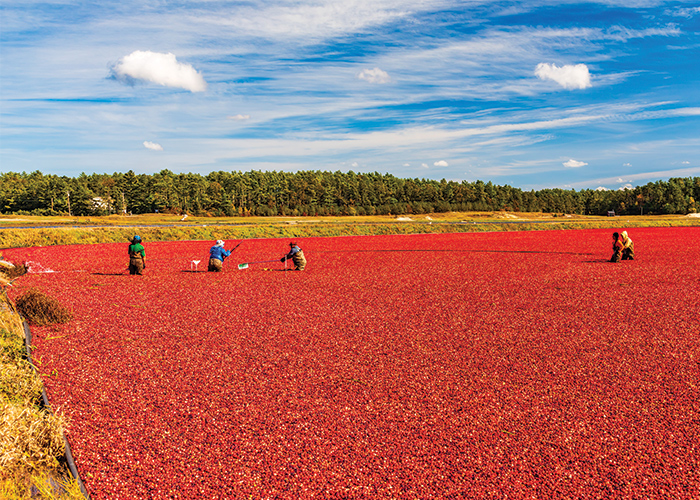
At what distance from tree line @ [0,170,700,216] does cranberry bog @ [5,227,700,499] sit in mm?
101622

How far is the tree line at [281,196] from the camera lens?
356 feet

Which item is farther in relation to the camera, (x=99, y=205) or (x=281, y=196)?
(x=281, y=196)

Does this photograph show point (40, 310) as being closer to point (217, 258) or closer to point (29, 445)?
point (29, 445)

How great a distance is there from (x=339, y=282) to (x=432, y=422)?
12.1 m

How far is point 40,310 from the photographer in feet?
37.0

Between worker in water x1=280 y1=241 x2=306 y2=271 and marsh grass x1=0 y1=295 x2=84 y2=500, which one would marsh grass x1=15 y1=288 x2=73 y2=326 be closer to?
marsh grass x1=0 y1=295 x2=84 y2=500

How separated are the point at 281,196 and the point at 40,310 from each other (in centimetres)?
12269

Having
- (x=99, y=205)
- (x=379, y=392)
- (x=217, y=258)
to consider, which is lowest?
(x=379, y=392)

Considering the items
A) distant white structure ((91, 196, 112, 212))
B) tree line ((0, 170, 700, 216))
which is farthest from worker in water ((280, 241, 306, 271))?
distant white structure ((91, 196, 112, 212))

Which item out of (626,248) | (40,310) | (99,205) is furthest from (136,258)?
(99,205)

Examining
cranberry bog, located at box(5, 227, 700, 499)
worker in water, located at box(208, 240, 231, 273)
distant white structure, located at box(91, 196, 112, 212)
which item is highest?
distant white structure, located at box(91, 196, 112, 212)

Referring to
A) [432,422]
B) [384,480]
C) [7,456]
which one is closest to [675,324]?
[432,422]

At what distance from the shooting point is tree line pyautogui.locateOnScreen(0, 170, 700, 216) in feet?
356

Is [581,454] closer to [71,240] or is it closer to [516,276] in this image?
[516,276]
